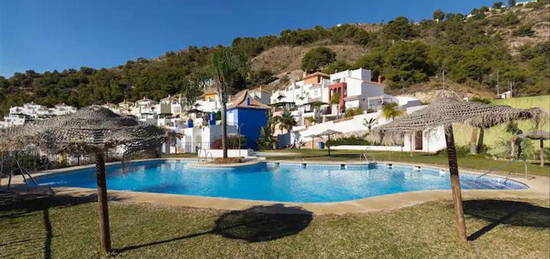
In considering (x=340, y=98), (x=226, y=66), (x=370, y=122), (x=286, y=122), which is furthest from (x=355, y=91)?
(x=226, y=66)

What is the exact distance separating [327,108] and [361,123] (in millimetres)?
13620

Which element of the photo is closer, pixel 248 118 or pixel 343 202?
pixel 343 202

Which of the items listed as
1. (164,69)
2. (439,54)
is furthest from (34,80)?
(439,54)

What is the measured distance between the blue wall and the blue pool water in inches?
470

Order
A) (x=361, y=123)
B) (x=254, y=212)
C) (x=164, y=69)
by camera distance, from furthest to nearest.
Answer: (x=164, y=69) → (x=361, y=123) → (x=254, y=212)

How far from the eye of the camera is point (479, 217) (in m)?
5.43

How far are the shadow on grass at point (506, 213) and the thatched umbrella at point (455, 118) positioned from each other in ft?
3.85

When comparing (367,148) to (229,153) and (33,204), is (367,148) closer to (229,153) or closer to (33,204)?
(229,153)

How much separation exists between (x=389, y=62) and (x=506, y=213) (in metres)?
49.4

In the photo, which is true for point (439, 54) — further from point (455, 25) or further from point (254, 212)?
point (254, 212)

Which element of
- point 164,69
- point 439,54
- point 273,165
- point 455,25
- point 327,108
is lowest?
point 273,165

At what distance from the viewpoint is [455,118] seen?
3.94 meters

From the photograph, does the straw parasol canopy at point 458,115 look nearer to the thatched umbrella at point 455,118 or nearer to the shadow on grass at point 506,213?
the thatched umbrella at point 455,118

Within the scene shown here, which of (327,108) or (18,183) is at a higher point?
(327,108)
